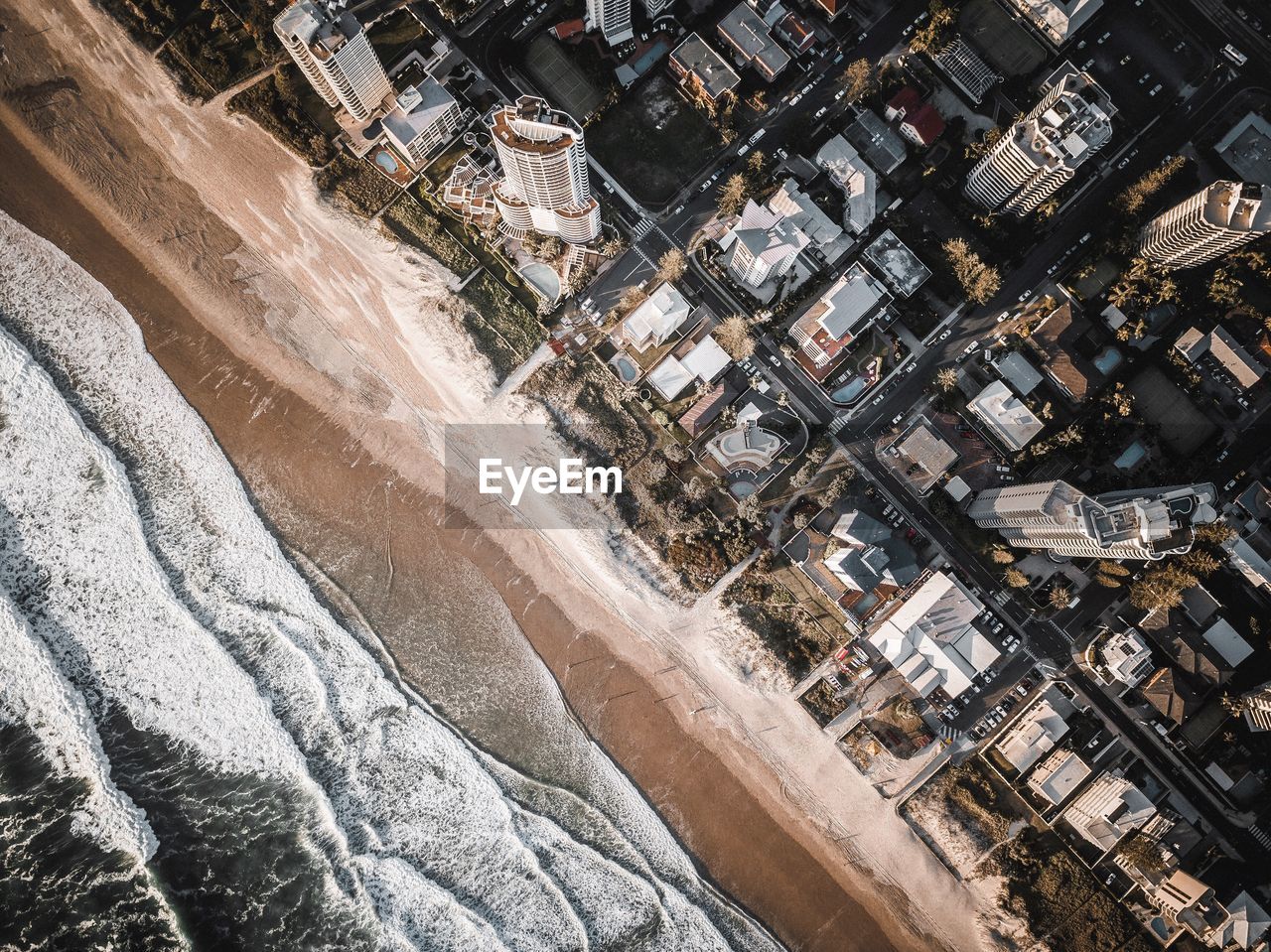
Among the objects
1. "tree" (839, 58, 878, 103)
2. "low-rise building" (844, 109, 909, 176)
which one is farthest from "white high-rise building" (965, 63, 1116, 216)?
"tree" (839, 58, 878, 103)

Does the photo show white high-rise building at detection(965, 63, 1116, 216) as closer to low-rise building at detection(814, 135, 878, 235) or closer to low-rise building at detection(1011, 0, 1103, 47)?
low-rise building at detection(1011, 0, 1103, 47)

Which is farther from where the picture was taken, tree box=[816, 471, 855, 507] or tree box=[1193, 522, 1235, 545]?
tree box=[816, 471, 855, 507]

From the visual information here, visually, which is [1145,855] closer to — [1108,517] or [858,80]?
[1108,517]

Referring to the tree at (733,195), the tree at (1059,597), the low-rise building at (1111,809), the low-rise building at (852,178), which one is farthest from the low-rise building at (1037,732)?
the tree at (733,195)

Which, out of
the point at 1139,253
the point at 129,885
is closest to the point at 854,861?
the point at 1139,253

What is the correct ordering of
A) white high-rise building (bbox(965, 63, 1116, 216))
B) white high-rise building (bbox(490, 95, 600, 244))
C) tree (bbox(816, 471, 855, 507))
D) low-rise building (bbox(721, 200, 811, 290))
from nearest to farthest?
1. white high-rise building (bbox(490, 95, 600, 244))
2. white high-rise building (bbox(965, 63, 1116, 216))
3. low-rise building (bbox(721, 200, 811, 290))
4. tree (bbox(816, 471, 855, 507))

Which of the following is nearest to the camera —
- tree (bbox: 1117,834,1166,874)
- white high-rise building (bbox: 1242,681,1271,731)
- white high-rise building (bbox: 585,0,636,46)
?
white high-rise building (bbox: 1242,681,1271,731)

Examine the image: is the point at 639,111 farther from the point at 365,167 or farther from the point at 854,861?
the point at 854,861
